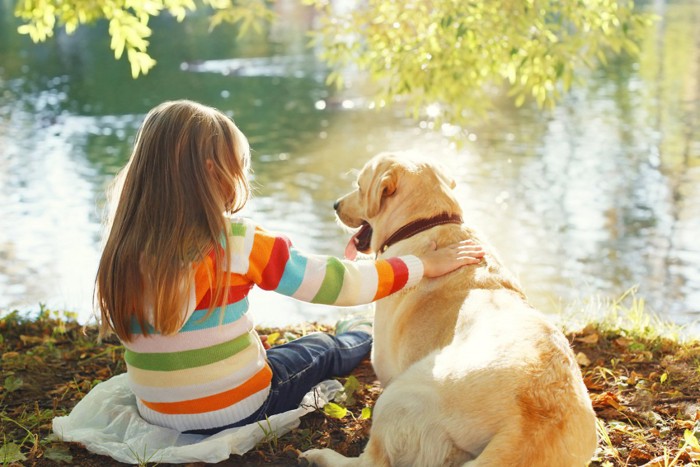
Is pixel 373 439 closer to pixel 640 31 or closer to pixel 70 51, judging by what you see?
pixel 640 31

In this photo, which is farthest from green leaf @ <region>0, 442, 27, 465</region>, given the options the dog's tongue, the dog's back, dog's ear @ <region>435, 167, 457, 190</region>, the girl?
dog's ear @ <region>435, 167, 457, 190</region>

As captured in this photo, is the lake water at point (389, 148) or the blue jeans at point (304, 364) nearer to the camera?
the blue jeans at point (304, 364)

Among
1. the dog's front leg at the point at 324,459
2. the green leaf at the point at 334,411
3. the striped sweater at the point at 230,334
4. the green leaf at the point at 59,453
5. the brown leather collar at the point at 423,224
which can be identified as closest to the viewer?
the dog's front leg at the point at 324,459

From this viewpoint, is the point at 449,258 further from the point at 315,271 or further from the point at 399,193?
the point at 315,271

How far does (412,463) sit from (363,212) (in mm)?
1685

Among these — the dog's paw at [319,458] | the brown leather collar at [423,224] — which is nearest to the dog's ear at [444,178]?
the brown leather collar at [423,224]

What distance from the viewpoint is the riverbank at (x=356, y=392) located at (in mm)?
3529

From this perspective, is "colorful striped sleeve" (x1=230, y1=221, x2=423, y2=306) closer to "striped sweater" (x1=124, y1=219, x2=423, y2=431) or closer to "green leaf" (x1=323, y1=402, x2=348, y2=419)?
"striped sweater" (x1=124, y1=219, x2=423, y2=431)

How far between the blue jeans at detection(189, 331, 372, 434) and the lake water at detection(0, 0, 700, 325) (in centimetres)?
111

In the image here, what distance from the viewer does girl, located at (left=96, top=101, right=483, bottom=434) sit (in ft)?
10.8

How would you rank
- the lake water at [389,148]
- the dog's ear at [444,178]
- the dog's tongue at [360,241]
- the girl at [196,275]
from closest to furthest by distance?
the girl at [196,275] < the dog's ear at [444,178] < the dog's tongue at [360,241] < the lake water at [389,148]

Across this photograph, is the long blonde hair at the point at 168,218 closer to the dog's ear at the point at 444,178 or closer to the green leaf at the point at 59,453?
the green leaf at the point at 59,453

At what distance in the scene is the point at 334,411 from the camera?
3.88 meters

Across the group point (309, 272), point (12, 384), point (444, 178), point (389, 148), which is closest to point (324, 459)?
point (309, 272)
